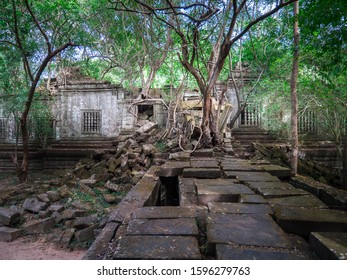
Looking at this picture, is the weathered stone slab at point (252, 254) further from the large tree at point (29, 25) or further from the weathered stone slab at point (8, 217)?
the large tree at point (29, 25)

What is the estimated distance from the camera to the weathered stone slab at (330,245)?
1.31 metres

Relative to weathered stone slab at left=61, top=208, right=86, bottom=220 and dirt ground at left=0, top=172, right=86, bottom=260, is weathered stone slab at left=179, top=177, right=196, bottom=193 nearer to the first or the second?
dirt ground at left=0, top=172, right=86, bottom=260

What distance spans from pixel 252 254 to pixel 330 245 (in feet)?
1.51

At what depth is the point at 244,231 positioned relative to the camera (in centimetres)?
172

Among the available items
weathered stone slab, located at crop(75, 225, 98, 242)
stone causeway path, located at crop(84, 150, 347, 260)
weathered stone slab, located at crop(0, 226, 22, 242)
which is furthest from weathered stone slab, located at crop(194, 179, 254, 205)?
weathered stone slab, located at crop(0, 226, 22, 242)

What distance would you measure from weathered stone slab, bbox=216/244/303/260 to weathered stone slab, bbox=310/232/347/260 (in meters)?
0.15

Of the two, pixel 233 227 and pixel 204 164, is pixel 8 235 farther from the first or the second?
pixel 233 227

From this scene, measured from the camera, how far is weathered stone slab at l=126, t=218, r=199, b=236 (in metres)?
1.77

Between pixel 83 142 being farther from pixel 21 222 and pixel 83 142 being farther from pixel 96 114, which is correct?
pixel 21 222

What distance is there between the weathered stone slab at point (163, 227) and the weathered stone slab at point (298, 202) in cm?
95

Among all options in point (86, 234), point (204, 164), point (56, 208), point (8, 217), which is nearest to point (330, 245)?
point (204, 164)

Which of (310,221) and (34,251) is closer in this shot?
(310,221)

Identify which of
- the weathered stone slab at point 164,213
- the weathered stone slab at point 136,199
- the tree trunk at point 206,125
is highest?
the tree trunk at point 206,125

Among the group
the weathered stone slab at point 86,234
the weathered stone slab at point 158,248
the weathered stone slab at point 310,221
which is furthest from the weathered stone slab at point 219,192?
the weathered stone slab at point 86,234
